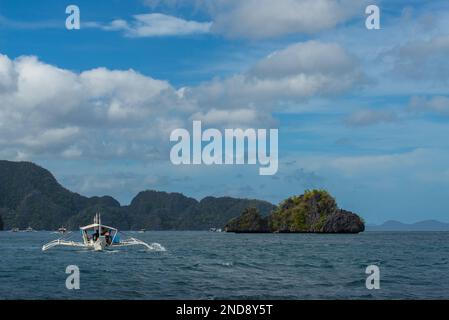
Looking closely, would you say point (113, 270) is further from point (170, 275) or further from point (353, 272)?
point (353, 272)

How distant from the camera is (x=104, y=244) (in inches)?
4464

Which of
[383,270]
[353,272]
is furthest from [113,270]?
[383,270]

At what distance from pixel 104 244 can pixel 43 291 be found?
62.3 meters

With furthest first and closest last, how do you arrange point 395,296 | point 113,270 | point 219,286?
1. point 113,270
2. point 219,286
3. point 395,296

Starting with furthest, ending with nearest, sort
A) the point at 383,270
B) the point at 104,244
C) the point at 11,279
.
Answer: the point at 104,244 < the point at 383,270 < the point at 11,279
